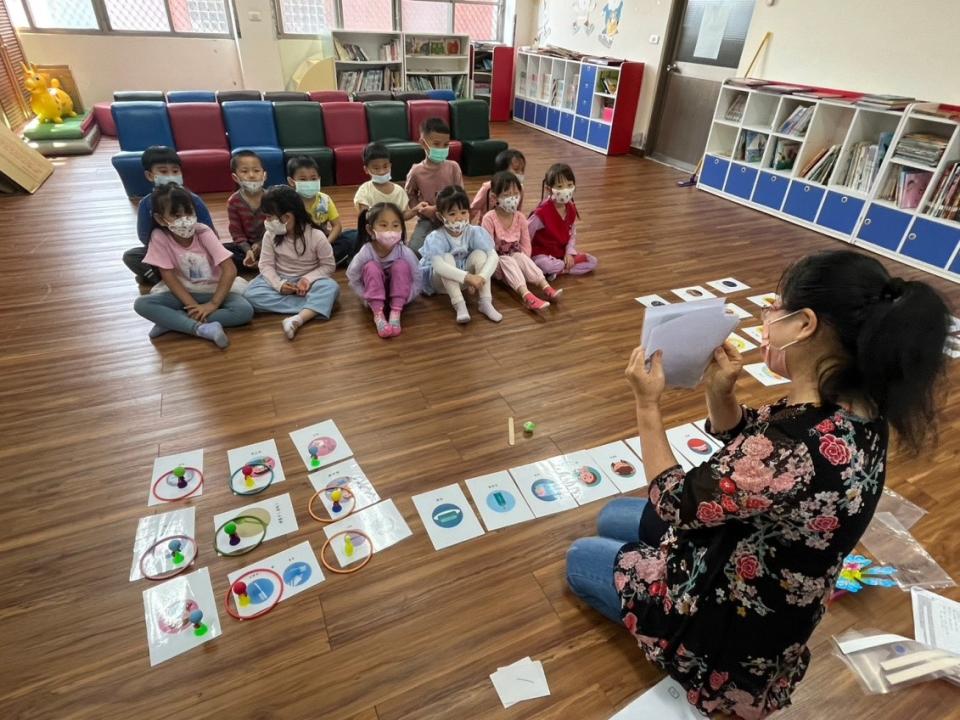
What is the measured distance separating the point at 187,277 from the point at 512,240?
1.84m

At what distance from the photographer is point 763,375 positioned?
9.05 ft

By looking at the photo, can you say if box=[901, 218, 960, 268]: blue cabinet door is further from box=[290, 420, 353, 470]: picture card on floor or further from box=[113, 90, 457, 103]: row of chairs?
box=[113, 90, 457, 103]: row of chairs

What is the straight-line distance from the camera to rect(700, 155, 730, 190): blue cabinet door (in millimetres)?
5473

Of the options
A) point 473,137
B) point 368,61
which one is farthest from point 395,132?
point 368,61

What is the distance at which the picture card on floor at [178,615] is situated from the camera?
1467 millimetres

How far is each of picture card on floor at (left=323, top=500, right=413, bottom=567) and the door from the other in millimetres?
5685

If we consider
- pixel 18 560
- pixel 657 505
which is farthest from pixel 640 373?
pixel 18 560

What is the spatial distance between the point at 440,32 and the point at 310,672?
895 centimetres

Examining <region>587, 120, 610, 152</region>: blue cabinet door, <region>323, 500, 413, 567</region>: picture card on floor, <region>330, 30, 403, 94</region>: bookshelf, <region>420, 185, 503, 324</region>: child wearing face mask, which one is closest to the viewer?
<region>323, 500, 413, 567</region>: picture card on floor

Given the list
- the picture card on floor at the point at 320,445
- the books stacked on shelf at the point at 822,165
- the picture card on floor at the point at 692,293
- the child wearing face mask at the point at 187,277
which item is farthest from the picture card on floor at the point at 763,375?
the books stacked on shelf at the point at 822,165

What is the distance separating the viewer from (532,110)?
26.6 feet

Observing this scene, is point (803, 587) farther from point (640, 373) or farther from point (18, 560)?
point (18, 560)

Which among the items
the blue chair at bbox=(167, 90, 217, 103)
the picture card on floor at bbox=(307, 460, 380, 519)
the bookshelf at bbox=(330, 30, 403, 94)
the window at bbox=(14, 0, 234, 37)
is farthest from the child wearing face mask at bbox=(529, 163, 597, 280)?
the window at bbox=(14, 0, 234, 37)

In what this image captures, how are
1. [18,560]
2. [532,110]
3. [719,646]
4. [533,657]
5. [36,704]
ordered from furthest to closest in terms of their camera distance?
[532,110] < [18,560] < [533,657] < [36,704] < [719,646]
